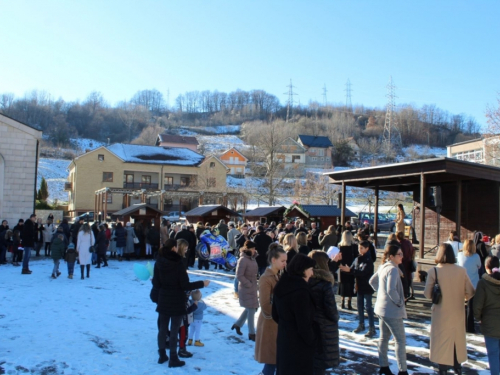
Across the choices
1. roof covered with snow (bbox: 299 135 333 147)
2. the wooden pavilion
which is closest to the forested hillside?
roof covered with snow (bbox: 299 135 333 147)

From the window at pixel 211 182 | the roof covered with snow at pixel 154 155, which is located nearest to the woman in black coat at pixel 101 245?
the window at pixel 211 182

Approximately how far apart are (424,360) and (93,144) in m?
110

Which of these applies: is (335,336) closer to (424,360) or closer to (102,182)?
(424,360)

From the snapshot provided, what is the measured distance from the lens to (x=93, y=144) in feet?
353

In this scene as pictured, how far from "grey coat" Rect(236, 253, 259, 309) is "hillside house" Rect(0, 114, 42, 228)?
1411cm

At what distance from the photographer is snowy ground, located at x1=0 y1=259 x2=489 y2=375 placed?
18.5 ft

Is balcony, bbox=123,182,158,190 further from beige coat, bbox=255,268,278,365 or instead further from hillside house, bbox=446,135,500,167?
beige coat, bbox=255,268,278,365

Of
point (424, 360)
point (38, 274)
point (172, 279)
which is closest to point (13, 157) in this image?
point (38, 274)

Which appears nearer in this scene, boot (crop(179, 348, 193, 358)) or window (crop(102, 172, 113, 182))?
boot (crop(179, 348, 193, 358))

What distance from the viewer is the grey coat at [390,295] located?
17.6 feet

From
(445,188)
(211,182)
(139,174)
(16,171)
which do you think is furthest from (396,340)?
(139,174)

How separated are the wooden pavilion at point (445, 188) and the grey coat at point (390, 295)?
6.70m

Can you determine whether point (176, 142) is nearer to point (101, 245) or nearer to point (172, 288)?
point (101, 245)

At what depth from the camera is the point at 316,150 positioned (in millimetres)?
88188
